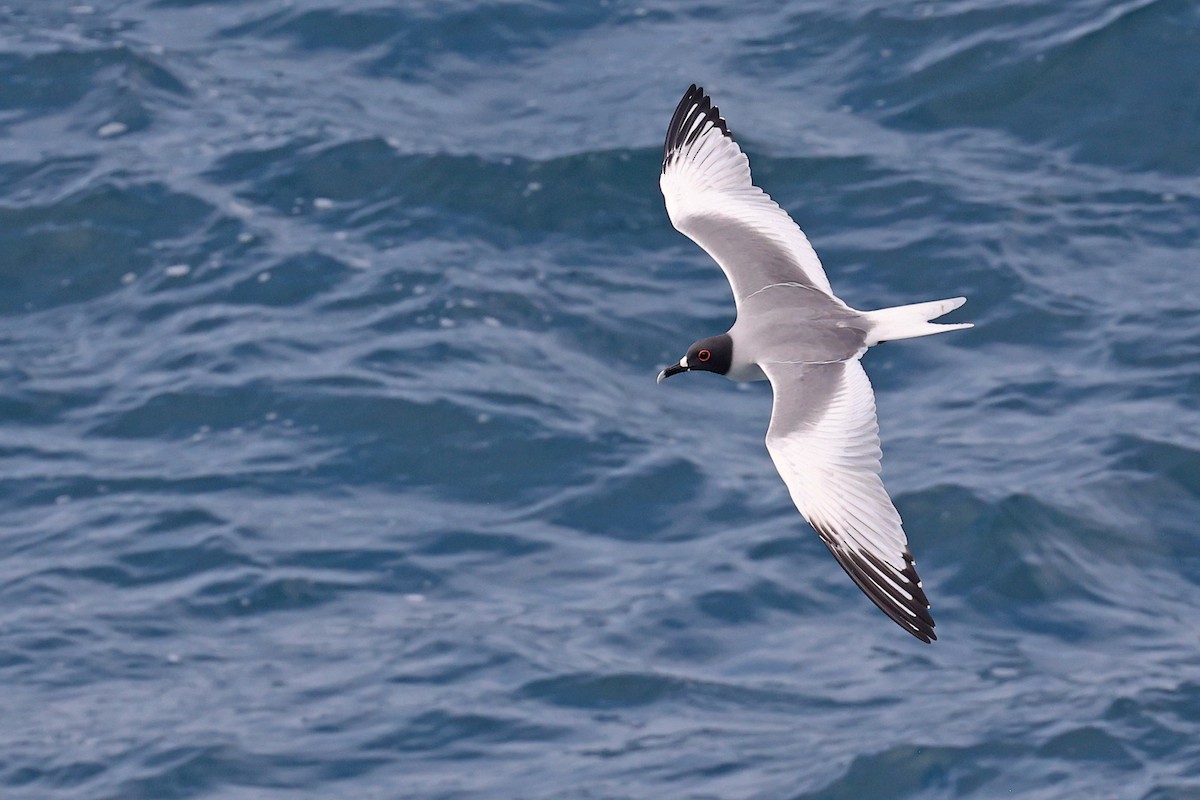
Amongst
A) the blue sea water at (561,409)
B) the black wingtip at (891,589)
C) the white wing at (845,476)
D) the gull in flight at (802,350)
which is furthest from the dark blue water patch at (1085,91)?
the black wingtip at (891,589)

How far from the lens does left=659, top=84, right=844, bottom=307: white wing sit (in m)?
12.5

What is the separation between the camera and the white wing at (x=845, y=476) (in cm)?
1013

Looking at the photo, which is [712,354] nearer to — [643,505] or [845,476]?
[845,476]

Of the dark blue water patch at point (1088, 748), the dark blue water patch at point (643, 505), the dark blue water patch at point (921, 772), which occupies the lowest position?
the dark blue water patch at point (921, 772)

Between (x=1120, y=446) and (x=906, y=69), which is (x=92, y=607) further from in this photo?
(x=906, y=69)

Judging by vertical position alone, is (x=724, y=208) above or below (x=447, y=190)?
above

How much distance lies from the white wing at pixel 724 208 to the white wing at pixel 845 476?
1282 mm

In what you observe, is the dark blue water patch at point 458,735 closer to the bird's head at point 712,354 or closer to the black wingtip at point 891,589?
the bird's head at point 712,354

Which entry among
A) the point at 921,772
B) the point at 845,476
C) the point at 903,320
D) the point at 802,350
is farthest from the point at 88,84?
the point at 845,476

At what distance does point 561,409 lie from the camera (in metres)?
17.0

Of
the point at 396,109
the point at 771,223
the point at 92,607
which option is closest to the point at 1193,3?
the point at 396,109

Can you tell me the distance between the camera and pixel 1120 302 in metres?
17.7

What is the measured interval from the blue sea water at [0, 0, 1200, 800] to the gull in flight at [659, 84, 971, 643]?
3.51 meters

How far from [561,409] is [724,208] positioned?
4208 millimetres
